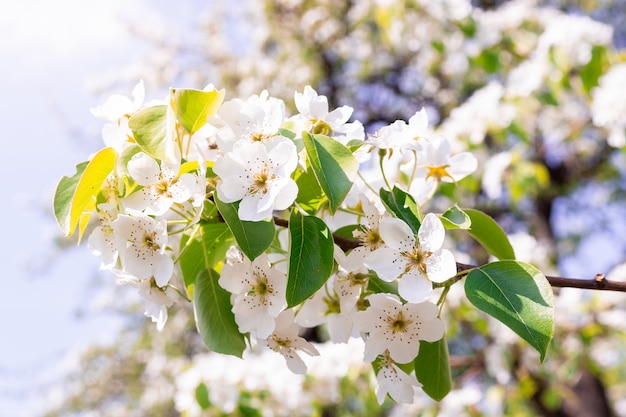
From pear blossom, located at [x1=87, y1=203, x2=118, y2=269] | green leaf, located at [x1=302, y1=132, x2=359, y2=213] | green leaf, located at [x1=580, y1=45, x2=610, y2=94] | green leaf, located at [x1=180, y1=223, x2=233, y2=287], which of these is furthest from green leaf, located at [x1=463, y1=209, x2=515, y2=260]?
green leaf, located at [x1=580, y1=45, x2=610, y2=94]

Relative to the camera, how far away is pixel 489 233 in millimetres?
720

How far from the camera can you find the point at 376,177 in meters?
0.81

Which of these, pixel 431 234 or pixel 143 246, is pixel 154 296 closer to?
pixel 143 246

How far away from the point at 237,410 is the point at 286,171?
182 cm

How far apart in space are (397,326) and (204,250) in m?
0.24

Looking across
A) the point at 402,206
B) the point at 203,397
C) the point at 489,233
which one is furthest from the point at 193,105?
the point at 203,397

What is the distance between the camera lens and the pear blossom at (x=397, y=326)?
0.64 meters

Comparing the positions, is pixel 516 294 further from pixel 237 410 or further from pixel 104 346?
pixel 104 346

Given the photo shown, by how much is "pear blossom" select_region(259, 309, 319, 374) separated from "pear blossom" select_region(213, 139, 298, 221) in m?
0.14

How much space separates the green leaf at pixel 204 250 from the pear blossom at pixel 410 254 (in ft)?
0.62

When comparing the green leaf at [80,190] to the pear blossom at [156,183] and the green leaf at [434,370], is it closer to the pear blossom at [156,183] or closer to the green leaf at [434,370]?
the pear blossom at [156,183]

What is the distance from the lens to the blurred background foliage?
2.42 m

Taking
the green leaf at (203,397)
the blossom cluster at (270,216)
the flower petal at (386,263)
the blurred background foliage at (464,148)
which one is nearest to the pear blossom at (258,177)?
the blossom cluster at (270,216)

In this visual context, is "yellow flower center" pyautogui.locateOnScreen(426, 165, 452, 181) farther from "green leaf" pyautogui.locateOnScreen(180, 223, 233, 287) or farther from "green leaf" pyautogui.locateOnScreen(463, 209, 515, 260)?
"green leaf" pyautogui.locateOnScreen(180, 223, 233, 287)
